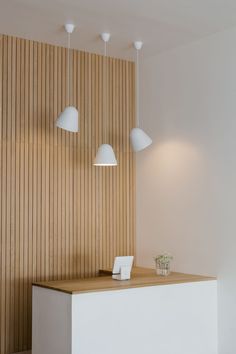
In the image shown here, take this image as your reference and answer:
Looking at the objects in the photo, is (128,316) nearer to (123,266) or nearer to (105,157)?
(123,266)

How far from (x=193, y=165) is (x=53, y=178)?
1.32 meters

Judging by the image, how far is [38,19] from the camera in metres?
4.70

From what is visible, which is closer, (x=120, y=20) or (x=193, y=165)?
(x=120, y=20)

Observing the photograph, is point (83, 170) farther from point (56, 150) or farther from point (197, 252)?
point (197, 252)

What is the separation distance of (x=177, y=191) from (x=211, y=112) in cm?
84

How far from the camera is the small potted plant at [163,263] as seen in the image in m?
5.15

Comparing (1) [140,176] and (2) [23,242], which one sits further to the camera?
(1) [140,176]

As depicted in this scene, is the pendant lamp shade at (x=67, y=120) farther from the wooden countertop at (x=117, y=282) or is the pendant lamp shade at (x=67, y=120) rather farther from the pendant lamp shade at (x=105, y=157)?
the wooden countertop at (x=117, y=282)

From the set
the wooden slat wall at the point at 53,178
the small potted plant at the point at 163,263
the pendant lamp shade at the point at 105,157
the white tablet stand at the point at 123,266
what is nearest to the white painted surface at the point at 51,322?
the wooden slat wall at the point at 53,178

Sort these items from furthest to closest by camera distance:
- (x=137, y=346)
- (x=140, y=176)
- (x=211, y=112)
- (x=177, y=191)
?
(x=140, y=176) → (x=177, y=191) → (x=211, y=112) → (x=137, y=346)

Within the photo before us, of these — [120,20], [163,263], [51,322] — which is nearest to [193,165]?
[163,263]

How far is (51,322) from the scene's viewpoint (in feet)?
14.8

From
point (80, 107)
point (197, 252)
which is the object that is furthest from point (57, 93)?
point (197, 252)

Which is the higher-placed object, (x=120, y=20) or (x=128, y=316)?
(x=120, y=20)
